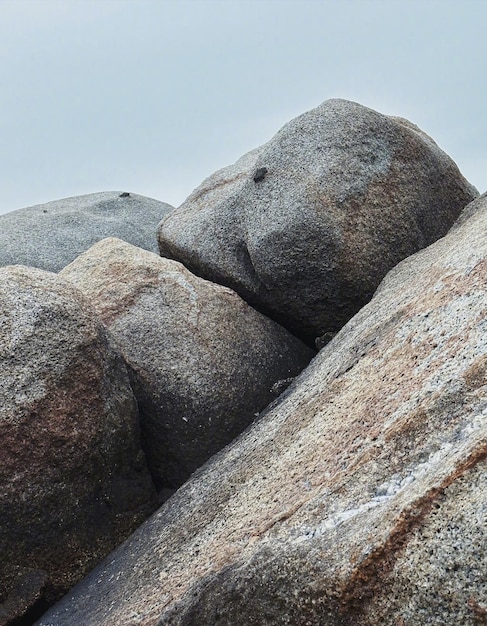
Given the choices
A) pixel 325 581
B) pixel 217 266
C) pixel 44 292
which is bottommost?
pixel 325 581

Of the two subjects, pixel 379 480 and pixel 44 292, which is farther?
pixel 44 292

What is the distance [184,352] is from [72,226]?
796 centimetres

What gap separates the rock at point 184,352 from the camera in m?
6.86

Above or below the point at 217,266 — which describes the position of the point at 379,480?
below

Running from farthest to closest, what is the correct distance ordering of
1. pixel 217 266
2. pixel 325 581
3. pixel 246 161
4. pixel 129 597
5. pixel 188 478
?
pixel 246 161 < pixel 217 266 < pixel 188 478 < pixel 129 597 < pixel 325 581

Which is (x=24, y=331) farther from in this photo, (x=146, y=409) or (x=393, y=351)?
(x=393, y=351)

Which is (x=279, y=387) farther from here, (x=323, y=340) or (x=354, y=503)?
(x=354, y=503)

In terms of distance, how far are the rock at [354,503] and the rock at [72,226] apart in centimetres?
785

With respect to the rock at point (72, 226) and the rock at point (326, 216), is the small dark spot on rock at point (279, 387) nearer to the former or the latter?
the rock at point (326, 216)

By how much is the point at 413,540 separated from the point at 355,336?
3.17m

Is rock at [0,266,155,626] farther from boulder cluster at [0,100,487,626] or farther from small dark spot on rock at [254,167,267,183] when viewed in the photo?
small dark spot on rock at [254,167,267,183]

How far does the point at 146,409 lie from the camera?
270 inches

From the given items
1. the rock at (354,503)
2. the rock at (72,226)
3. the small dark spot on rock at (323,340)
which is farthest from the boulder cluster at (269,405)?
the rock at (72,226)

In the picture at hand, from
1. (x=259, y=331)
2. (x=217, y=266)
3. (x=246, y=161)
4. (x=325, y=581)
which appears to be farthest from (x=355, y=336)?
(x=246, y=161)
